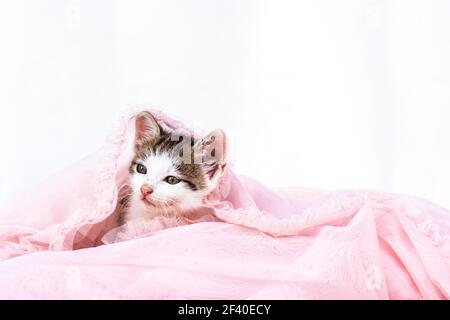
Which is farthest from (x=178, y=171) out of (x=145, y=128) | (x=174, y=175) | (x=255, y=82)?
(x=255, y=82)

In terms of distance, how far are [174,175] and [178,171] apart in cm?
1

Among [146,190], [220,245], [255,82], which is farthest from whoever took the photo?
[255,82]

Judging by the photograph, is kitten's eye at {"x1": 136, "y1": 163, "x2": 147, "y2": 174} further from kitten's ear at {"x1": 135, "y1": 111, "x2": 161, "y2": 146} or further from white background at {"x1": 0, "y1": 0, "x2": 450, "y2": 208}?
white background at {"x1": 0, "y1": 0, "x2": 450, "y2": 208}

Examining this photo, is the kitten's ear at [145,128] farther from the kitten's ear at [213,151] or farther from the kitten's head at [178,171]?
the kitten's ear at [213,151]

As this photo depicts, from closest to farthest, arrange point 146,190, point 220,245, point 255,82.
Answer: point 220,245
point 146,190
point 255,82

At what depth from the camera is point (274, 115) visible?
1.90 metres

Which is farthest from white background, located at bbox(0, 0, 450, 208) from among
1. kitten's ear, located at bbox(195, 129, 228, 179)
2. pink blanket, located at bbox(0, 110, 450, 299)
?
kitten's ear, located at bbox(195, 129, 228, 179)

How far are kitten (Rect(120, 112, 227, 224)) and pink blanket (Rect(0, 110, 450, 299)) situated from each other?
0.03m

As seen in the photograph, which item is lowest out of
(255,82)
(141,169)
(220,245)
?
(220,245)

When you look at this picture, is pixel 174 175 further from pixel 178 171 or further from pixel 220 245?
pixel 220 245

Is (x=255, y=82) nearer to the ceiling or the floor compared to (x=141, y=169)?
nearer to the ceiling

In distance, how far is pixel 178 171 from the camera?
127 cm

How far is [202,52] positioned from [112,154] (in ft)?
2.18
